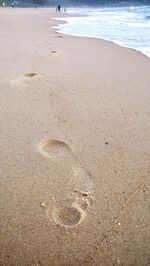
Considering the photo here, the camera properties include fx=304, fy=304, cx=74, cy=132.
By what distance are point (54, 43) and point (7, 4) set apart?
4977 centimetres

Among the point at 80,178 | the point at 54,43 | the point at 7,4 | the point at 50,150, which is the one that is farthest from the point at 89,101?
the point at 7,4

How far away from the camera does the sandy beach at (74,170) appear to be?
2.43 meters

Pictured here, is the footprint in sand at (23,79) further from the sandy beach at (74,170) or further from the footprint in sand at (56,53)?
the footprint in sand at (56,53)

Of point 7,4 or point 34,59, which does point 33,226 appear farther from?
point 7,4

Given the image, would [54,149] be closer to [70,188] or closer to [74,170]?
[74,170]

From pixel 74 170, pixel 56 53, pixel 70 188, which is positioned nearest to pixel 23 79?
pixel 56 53

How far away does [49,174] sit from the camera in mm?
3248

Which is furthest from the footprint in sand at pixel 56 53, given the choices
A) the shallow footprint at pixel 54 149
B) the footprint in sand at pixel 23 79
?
the shallow footprint at pixel 54 149

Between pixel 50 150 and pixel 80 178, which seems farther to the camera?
pixel 50 150

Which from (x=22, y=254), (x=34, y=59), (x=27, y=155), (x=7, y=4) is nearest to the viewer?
(x=22, y=254)

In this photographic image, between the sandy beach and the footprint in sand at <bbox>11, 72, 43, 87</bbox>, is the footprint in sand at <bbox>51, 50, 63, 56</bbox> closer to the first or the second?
the footprint in sand at <bbox>11, 72, 43, 87</bbox>

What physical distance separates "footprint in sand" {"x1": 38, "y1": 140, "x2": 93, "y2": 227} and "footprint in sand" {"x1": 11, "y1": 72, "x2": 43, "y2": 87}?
93.7 inches

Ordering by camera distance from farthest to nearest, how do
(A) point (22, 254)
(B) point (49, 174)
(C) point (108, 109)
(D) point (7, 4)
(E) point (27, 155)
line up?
(D) point (7, 4) → (C) point (108, 109) → (E) point (27, 155) → (B) point (49, 174) → (A) point (22, 254)

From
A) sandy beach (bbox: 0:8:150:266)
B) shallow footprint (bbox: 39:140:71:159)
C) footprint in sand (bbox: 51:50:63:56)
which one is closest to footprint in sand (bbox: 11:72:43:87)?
sandy beach (bbox: 0:8:150:266)
